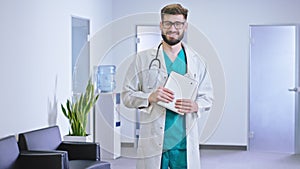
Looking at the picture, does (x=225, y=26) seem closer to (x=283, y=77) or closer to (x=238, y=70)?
(x=238, y=70)

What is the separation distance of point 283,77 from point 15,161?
4.24m

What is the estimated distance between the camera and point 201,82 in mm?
2219

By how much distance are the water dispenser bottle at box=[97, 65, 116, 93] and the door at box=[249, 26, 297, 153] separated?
6.71ft

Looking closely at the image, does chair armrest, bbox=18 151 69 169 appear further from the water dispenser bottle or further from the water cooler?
the water dispenser bottle

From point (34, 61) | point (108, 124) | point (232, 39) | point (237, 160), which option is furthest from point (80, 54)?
point (237, 160)

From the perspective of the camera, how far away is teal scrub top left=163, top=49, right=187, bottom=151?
219cm

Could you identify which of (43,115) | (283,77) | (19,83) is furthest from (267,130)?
(19,83)

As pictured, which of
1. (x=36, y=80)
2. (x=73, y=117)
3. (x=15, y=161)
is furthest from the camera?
(x=73, y=117)

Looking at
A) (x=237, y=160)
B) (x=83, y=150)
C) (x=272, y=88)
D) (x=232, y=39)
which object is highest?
(x=232, y=39)

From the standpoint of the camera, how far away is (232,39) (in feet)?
22.2

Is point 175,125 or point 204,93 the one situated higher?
point 204,93

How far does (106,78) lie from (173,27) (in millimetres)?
4202

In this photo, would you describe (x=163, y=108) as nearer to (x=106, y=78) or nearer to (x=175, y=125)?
(x=175, y=125)

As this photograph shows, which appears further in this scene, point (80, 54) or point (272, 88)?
point (272, 88)
